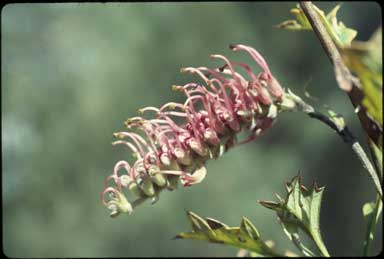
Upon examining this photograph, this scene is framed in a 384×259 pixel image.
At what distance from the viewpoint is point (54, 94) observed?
51.9ft

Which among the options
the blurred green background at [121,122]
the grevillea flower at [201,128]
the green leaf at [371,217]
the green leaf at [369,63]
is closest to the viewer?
the green leaf at [369,63]

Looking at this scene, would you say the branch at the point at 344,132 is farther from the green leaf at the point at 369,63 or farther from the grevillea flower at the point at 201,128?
the green leaf at the point at 369,63

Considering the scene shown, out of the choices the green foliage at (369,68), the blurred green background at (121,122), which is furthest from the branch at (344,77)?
the blurred green background at (121,122)

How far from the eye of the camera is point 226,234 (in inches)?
45.9

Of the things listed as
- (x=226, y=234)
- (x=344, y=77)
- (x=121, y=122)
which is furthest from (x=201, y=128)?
(x=121, y=122)

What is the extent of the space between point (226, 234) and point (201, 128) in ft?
0.48

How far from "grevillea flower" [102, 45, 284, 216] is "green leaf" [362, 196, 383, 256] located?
25cm

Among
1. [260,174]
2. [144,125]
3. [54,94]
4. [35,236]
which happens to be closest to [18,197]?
[35,236]

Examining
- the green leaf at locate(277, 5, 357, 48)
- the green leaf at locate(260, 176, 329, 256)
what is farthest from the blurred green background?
the green leaf at locate(260, 176, 329, 256)

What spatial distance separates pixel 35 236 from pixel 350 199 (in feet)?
19.5

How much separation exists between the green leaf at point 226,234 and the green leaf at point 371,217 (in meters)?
0.18

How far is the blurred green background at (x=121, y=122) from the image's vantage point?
1419 centimetres

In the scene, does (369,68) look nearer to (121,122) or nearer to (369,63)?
(369,63)

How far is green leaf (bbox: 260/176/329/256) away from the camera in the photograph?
47.8 inches
